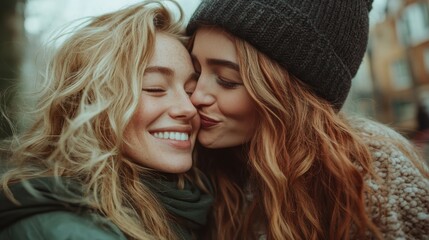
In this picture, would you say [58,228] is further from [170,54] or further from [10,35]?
[10,35]

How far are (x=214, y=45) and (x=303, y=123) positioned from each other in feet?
2.25

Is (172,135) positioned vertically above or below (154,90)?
below

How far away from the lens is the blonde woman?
5.23 feet

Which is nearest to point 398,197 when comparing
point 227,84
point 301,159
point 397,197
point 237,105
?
point 397,197

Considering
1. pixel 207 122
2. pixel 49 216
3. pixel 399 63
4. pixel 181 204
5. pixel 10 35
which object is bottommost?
pixel 399 63

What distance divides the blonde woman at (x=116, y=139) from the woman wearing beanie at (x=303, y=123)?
0.23 m

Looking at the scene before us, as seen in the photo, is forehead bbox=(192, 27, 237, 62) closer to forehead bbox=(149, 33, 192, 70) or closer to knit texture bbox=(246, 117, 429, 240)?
forehead bbox=(149, 33, 192, 70)

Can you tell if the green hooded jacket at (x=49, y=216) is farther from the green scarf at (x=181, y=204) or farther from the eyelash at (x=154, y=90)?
the eyelash at (x=154, y=90)

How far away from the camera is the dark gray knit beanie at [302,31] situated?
6.50 feet

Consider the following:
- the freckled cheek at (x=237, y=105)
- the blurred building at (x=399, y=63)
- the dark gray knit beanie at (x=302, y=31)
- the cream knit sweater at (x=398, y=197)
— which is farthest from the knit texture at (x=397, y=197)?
the blurred building at (x=399, y=63)

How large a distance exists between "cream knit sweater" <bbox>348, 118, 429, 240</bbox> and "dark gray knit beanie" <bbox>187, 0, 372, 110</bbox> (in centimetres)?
50

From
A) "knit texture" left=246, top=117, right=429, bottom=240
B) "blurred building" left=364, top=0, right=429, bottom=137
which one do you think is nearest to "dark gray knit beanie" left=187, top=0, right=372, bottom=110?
"knit texture" left=246, top=117, right=429, bottom=240

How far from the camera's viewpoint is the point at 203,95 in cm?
216

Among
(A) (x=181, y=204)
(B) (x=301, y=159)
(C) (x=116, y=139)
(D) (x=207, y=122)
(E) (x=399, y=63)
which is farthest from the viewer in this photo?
(E) (x=399, y=63)
